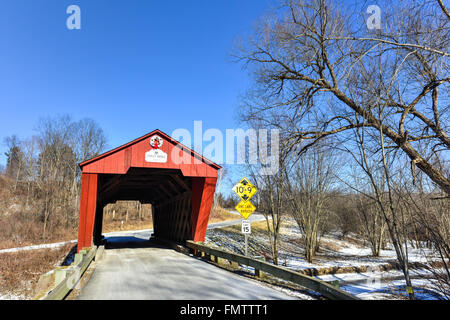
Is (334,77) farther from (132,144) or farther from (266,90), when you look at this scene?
(132,144)

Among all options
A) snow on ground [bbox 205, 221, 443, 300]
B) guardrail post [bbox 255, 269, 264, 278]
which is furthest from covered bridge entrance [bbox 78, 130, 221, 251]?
snow on ground [bbox 205, 221, 443, 300]

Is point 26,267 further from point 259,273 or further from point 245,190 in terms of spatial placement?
point 259,273

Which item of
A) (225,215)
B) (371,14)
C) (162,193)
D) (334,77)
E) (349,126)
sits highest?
(371,14)

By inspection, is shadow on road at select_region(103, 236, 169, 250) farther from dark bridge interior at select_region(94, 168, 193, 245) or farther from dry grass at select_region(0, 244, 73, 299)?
dry grass at select_region(0, 244, 73, 299)

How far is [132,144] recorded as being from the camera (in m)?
10.1

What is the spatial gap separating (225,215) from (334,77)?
39.7 metres

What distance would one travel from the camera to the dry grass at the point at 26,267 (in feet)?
29.7

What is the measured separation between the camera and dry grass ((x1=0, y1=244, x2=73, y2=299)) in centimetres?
905

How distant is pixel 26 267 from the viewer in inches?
458

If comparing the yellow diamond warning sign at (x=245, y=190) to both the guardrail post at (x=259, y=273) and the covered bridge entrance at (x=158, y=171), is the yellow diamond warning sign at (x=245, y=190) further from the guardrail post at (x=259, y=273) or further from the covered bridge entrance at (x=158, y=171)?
the covered bridge entrance at (x=158, y=171)

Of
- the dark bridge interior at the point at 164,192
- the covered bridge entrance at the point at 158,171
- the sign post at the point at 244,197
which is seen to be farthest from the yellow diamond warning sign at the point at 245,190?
the dark bridge interior at the point at 164,192

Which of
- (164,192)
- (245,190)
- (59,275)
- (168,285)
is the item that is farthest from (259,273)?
(164,192)

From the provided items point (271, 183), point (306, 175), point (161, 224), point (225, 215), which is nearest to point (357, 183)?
point (306, 175)

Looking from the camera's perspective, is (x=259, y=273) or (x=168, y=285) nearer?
(x=168, y=285)
